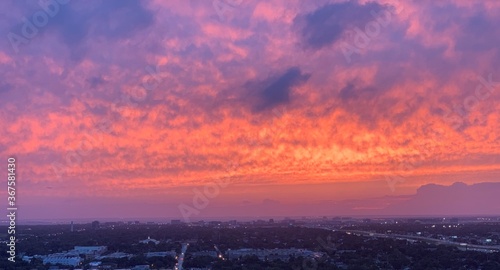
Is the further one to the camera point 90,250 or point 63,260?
point 90,250

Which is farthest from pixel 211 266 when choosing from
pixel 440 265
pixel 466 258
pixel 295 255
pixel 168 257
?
pixel 466 258

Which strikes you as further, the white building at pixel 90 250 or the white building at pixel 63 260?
the white building at pixel 90 250

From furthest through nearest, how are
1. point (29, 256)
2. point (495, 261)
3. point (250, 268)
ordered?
point (29, 256) < point (495, 261) < point (250, 268)

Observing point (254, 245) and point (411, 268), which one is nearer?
point (411, 268)

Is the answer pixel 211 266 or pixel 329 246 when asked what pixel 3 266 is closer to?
pixel 211 266

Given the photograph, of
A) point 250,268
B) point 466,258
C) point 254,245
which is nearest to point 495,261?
point 466,258

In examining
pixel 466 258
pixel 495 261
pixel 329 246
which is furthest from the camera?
pixel 329 246

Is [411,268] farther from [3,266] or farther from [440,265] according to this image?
[3,266]

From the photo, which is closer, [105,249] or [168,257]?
[168,257]

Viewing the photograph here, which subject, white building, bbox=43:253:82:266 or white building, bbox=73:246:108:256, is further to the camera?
white building, bbox=73:246:108:256
